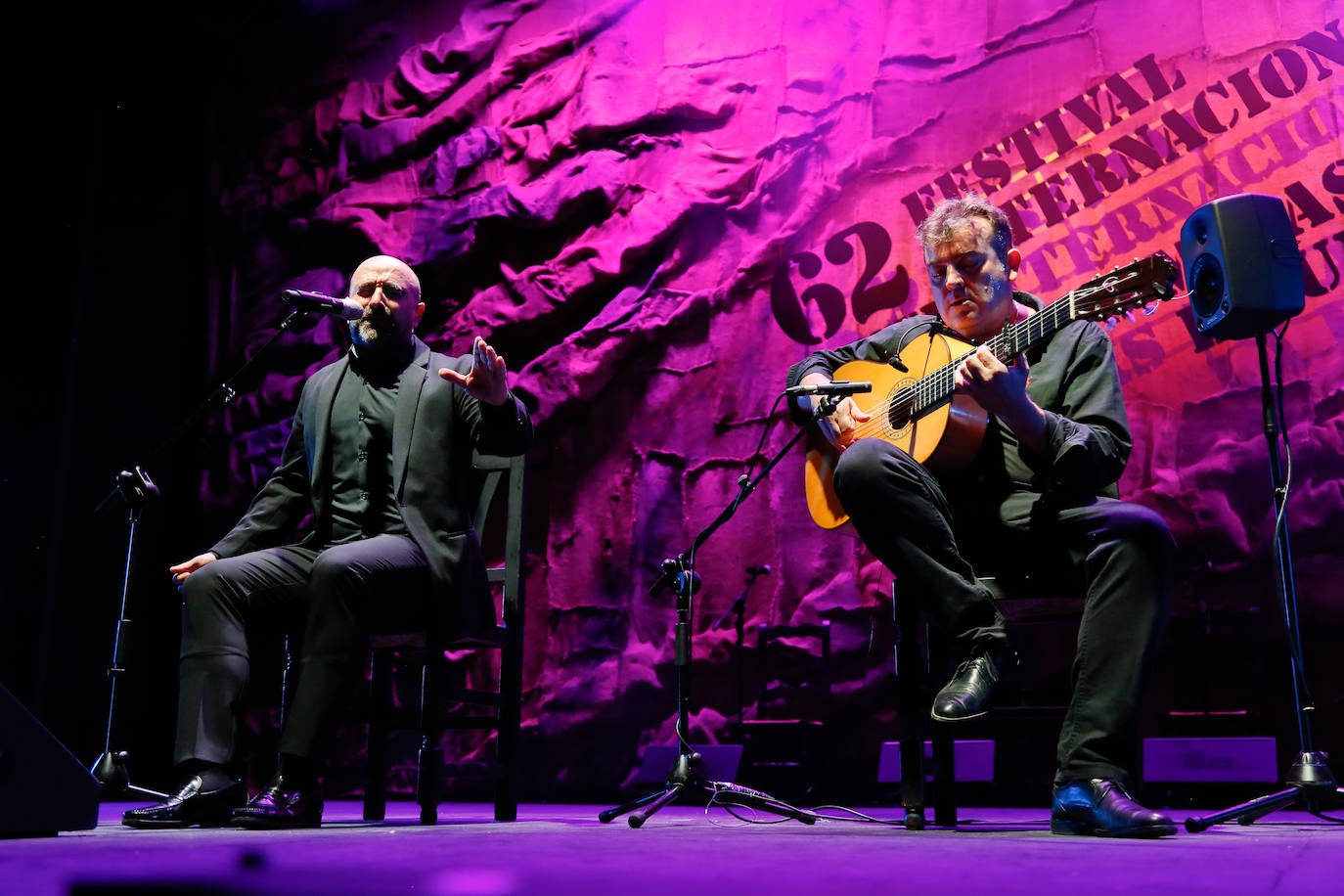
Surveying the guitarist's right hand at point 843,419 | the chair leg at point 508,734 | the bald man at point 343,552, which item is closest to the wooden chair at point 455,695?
the chair leg at point 508,734

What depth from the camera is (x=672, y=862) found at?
157 cm

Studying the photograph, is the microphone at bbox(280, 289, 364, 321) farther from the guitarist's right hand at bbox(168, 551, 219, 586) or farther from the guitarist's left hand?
the guitarist's left hand

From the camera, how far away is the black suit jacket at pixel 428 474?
279 cm

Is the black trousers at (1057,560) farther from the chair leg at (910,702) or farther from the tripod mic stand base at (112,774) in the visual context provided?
the tripod mic stand base at (112,774)

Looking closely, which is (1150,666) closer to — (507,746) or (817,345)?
(507,746)

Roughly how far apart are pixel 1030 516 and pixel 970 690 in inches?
16.4

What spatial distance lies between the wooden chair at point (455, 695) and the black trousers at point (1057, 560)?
1091 millimetres

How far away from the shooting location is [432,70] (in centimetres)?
491

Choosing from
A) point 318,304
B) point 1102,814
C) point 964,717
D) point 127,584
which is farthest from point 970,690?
point 127,584

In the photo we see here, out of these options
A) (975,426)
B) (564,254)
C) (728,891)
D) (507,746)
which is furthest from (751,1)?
(728,891)

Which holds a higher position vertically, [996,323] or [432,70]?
[432,70]

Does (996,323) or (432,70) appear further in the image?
(432,70)

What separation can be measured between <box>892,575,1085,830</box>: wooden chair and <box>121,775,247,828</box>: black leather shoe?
141 centimetres

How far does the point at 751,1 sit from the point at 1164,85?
1.54m
